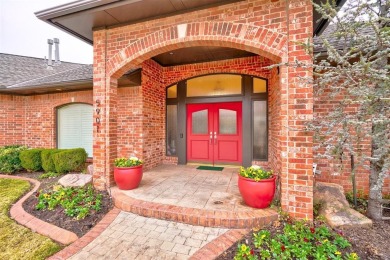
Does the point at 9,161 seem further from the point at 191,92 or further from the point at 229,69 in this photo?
the point at 229,69

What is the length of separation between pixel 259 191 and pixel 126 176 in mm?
2405

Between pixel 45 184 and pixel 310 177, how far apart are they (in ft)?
18.5

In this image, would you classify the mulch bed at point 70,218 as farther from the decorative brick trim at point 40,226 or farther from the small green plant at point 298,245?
the small green plant at point 298,245

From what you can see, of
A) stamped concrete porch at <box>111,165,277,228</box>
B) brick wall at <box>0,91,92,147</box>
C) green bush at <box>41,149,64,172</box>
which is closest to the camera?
stamped concrete porch at <box>111,165,277,228</box>

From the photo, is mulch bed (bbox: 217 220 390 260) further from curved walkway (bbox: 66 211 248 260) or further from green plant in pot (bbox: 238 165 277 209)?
green plant in pot (bbox: 238 165 277 209)

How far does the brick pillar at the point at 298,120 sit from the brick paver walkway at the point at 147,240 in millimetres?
1158

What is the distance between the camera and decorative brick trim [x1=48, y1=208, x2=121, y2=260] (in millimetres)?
2166

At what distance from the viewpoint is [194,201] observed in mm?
3139

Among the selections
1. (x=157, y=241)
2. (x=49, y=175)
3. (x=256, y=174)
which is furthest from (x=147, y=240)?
(x=49, y=175)

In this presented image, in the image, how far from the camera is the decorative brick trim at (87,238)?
2166mm

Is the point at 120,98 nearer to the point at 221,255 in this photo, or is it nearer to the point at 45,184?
the point at 45,184

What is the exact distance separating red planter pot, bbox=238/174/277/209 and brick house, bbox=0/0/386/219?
174mm

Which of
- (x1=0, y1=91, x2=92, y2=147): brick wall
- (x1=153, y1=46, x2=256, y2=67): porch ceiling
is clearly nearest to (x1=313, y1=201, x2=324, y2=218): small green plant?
(x1=153, y1=46, x2=256, y2=67): porch ceiling

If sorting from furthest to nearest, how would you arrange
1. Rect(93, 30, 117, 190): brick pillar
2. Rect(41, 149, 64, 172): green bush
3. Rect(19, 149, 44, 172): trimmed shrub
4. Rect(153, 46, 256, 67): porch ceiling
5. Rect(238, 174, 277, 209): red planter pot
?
Rect(19, 149, 44, 172): trimmed shrub < Rect(41, 149, 64, 172): green bush < Rect(153, 46, 256, 67): porch ceiling < Rect(93, 30, 117, 190): brick pillar < Rect(238, 174, 277, 209): red planter pot
